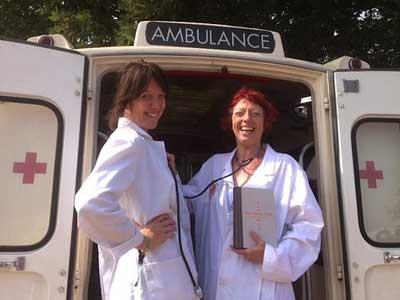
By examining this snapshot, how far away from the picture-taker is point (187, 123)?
4.97 metres

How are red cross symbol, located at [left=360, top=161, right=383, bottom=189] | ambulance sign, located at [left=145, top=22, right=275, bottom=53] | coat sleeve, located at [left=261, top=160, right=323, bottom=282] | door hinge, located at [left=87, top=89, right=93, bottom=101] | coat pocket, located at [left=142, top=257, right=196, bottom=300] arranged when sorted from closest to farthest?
coat pocket, located at [left=142, top=257, right=196, bottom=300] < coat sleeve, located at [left=261, top=160, right=323, bottom=282] < door hinge, located at [left=87, top=89, right=93, bottom=101] < red cross symbol, located at [left=360, top=161, right=383, bottom=189] < ambulance sign, located at [left=145, top=22, right=275, bottom=53]

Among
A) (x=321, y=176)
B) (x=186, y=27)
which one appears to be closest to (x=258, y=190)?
(x=321, y=176)

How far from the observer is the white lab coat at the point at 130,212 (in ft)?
6.62

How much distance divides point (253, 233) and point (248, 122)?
2.17ft

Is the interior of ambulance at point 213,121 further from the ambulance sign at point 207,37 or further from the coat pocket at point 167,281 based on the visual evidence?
the coat pocket at point 167,281

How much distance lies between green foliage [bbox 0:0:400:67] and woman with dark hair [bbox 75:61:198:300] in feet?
14.5

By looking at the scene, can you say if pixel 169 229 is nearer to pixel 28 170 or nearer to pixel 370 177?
pixel 28 170

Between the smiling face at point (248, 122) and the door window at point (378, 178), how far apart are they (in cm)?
61

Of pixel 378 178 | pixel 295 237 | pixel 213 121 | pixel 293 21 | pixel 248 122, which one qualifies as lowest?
pixel 295 237

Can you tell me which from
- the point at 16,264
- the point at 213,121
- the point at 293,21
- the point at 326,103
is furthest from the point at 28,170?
the point at 293,21

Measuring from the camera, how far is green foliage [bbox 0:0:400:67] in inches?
265

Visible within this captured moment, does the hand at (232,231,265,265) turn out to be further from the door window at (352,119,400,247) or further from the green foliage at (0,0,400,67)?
the green foliage at (0,0,400,67)

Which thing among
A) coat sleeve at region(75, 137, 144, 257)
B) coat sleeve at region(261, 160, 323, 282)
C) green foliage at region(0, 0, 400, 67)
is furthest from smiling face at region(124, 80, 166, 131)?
green foliage at region(0, 0, 400, 67)

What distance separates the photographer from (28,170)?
270 cm
